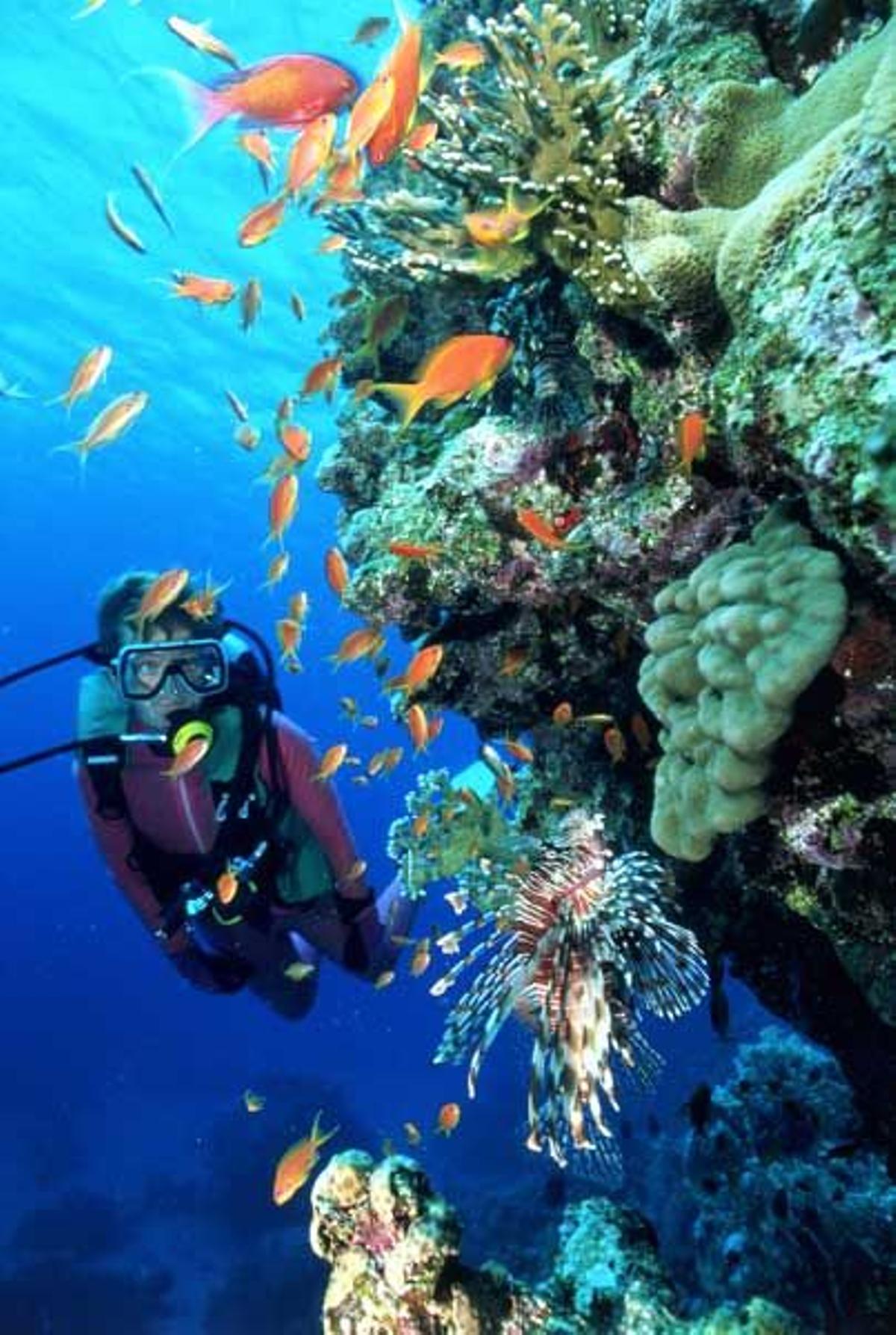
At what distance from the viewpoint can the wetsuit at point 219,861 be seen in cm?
631

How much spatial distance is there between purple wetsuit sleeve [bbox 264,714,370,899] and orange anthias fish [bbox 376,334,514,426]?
375 cm

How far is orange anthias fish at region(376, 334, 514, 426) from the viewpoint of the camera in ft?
10.0

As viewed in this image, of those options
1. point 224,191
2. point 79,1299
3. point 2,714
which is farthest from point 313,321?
point 2,714

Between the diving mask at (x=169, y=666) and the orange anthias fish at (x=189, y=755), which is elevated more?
the diving mask at (x=169, y=666)

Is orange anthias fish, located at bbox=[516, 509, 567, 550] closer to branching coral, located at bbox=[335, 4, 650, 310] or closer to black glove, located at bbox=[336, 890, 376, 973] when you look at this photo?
branching coral, located at bbox=[335, 4, 650, 310]

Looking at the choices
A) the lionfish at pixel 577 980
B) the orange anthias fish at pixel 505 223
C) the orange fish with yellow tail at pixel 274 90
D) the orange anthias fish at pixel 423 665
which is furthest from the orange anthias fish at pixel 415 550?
the orange fish with yellow tail at pixel 274 90

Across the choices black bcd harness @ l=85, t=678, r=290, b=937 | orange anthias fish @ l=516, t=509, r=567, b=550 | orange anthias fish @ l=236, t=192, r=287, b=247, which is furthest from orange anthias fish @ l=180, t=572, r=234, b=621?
orange anthias fish @ l=516, t=509, r=567, b=550

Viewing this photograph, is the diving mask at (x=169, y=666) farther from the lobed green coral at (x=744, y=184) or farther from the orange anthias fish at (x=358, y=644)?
the lobed green coral at (x=744, y=184)

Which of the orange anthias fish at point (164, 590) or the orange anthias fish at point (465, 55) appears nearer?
the orange anthias fish at point (465, 55)

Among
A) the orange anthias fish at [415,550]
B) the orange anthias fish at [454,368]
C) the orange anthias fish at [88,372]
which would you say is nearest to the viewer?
the orange anthias fish at [454,368]

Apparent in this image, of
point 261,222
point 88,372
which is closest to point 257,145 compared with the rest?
point 261,222

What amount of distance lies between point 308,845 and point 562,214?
5.12 metres

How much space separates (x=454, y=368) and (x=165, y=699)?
3.61m

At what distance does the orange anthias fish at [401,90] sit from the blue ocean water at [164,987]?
1.90 metres
